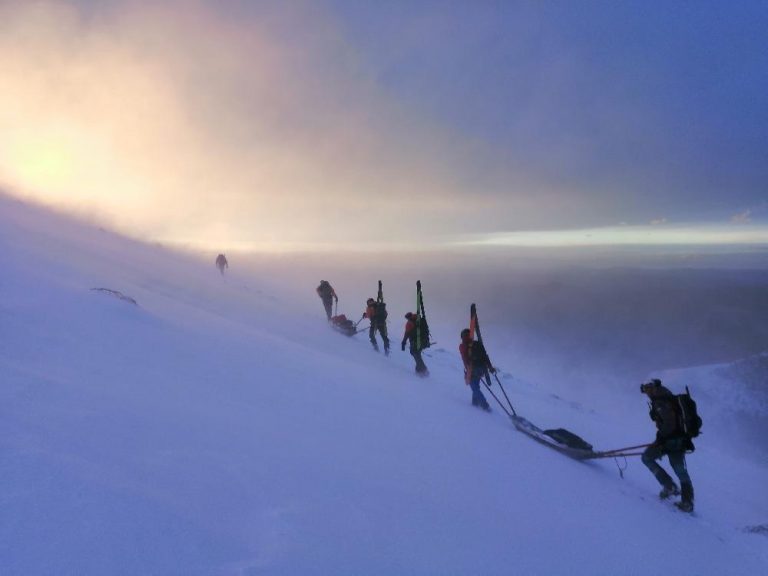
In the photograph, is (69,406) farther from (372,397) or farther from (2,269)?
(2,269)

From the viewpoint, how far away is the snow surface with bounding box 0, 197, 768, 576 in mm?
2713

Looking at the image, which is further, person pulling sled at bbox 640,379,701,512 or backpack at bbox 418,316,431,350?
backpack at bbox 418,316,431,350

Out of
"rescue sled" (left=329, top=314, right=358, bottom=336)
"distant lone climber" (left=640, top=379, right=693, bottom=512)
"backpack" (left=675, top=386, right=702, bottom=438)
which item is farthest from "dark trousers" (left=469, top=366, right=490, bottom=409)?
"rescue sled" (left=329, top=314, right=358, bottom=336)

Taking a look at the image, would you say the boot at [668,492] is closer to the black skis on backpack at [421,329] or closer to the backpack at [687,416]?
the backpack at [687,416]

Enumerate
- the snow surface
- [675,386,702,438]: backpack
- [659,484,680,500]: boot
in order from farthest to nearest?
[659,484,680,500]: boot → [675,386,702,438]: backpack → the snow surface

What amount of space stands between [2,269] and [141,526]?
930cm

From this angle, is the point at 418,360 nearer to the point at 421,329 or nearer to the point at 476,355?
the point at 421,329

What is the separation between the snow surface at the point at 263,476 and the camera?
107 inches

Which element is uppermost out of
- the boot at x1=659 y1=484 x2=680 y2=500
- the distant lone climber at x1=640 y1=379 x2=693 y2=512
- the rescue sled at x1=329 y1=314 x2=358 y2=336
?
the rescue sled at x1=329 y1=314 x2=358 y2=336

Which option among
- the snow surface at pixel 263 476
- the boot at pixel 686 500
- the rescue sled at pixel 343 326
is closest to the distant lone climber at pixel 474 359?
the snow surface at pixel 263 476

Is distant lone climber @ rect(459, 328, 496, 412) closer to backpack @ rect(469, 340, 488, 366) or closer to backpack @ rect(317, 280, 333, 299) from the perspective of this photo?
backpack @ rect(469, 340, 488, 366)

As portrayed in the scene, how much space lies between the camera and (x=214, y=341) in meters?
9.23

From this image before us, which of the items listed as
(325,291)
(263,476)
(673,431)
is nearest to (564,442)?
(673,431)

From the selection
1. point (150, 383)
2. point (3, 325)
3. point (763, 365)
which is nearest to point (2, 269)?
point (3, 325)
